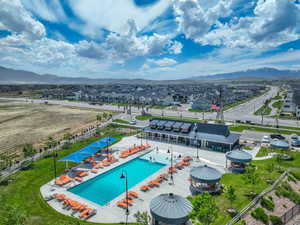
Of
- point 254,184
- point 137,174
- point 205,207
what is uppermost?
point 205,207

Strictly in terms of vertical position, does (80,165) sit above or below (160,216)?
below

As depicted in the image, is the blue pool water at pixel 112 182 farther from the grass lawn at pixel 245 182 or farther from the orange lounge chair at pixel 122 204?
the grass lawn at pixel 245 182

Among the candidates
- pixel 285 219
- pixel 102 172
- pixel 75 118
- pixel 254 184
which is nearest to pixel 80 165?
pixel 102 172

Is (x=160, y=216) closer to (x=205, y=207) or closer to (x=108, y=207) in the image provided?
(x=205, y=207)

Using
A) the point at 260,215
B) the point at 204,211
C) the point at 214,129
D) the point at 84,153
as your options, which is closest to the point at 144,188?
→ the point at 204,211

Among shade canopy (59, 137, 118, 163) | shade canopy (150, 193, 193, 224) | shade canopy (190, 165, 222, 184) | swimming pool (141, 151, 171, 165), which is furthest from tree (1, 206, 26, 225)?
swimming pool (141, 151, 171, 165)

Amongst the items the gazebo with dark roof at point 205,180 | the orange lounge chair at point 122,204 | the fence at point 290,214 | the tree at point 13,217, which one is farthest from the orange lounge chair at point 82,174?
the fence at point 290,214
